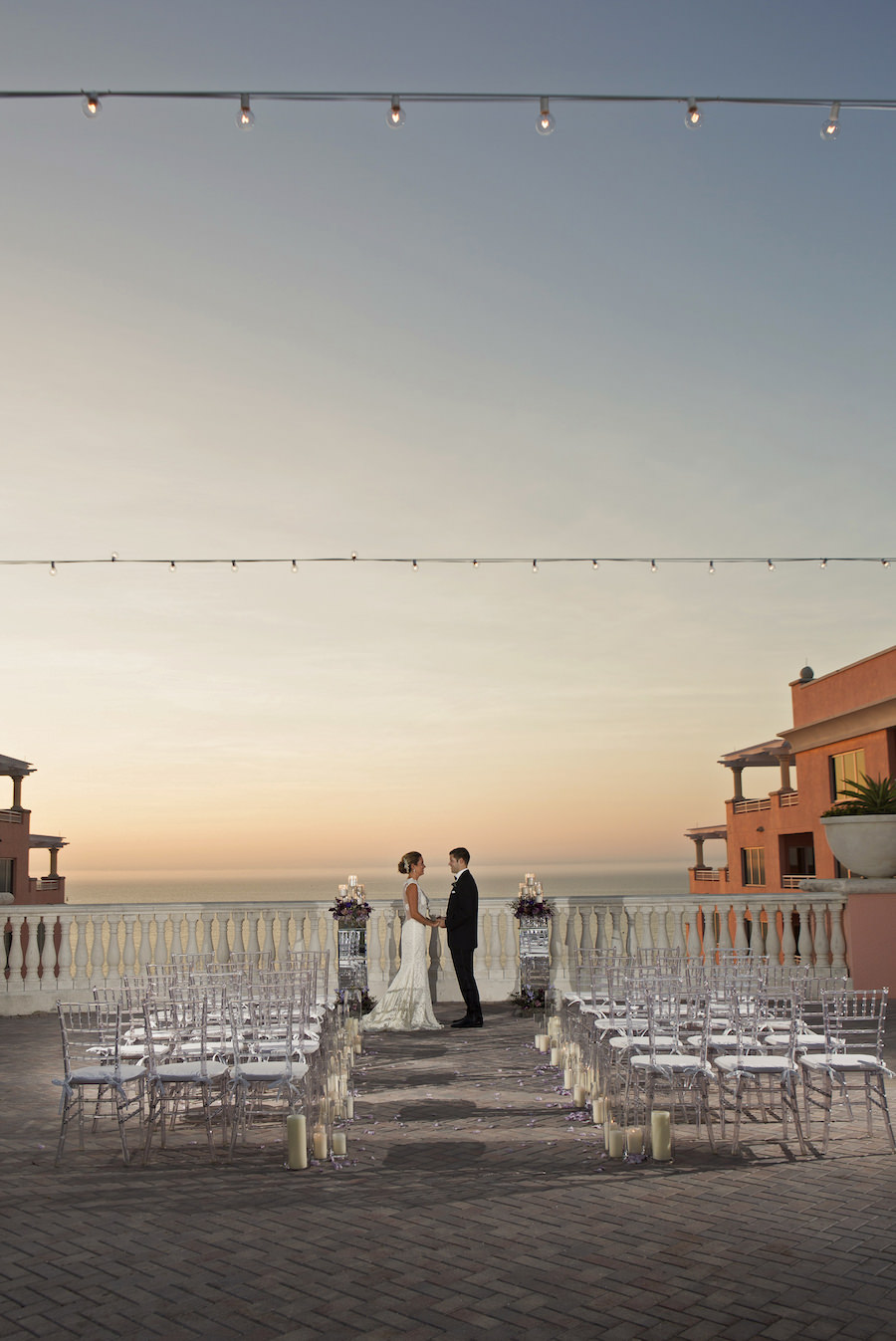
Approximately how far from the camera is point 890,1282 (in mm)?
4301

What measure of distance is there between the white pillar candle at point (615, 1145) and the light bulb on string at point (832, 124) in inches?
234

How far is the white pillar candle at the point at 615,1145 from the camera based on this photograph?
6.33 metres

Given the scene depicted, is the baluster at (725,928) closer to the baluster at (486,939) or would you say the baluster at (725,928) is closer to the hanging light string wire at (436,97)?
the baluster at (486,939)

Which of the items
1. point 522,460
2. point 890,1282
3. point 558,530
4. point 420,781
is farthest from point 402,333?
point 420,781

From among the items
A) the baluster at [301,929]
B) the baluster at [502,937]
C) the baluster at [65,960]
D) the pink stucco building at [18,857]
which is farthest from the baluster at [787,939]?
the pink stucco building at [18,857]

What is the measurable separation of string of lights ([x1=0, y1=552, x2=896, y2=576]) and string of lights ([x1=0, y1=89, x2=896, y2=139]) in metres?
7.61

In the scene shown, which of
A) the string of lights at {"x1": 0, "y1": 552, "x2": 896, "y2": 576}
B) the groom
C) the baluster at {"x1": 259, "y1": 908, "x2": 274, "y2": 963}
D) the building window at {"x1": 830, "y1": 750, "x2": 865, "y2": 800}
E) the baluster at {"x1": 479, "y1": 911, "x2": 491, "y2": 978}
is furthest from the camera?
the building window at {"x1": 830, "y1": 750, "x2": 865, "y2": 800}

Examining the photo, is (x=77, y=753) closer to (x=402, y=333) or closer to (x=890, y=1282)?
(x=402, y=333)

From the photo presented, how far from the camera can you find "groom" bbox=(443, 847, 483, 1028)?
39.3 ft

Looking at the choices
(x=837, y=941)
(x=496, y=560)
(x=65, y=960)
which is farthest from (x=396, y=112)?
(x=837, y=941)

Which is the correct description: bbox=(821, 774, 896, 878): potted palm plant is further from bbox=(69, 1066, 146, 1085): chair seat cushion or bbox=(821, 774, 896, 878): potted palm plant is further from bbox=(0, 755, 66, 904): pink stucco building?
bbox=(0, 755, 66, 904): pink stucco building

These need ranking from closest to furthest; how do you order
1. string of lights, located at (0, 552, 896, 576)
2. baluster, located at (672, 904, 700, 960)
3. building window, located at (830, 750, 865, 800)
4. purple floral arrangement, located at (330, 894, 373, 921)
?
baluster, located at (672, 904, 700, 960) → purple floral arrangement, located at (330, 894, 373, 921) → string of lights, located at (0, 552, 896, 576) → building window, located at (830, 750, 865, 800)

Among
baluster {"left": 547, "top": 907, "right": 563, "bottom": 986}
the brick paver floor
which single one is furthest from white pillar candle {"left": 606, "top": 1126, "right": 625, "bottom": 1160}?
baluster {"left": 547, "top": 907, "right": 563, "bottom": 986}

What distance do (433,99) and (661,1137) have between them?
5.96 m
